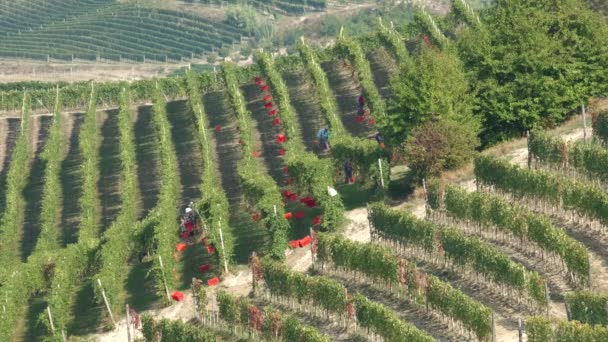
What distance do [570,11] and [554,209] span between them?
17996mm

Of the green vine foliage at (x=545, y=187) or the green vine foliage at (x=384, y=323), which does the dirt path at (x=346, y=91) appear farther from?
the green vine foliage at (x=384, y=323)

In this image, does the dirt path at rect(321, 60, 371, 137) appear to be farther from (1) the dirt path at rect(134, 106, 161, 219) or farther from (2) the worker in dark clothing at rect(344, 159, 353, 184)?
(2) the worker in dark clothing at rect(344, 159, 353, 184)

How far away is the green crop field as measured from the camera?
140 ft

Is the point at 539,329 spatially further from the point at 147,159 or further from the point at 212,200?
the point at 147,159

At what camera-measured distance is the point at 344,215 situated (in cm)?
5369

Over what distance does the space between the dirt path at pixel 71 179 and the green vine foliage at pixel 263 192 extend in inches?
343

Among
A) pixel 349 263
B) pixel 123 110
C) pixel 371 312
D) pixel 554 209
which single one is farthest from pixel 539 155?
pixel 123 110

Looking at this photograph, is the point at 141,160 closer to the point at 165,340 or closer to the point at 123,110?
the point at 123,110

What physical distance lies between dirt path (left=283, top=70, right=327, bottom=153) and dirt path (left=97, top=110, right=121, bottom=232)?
10.3 m

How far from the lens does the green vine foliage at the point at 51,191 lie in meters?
61.6

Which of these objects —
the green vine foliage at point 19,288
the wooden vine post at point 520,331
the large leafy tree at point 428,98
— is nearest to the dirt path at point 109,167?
the green vine foliage at point 19,288

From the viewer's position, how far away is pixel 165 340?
1757 inches

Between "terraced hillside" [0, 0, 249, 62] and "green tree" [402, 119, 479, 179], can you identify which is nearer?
"green tree" [402, 119, 479, 179]

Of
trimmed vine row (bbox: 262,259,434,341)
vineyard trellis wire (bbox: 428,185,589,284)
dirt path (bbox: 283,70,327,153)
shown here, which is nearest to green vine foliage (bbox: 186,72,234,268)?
trimmed vine row (bbox: 262,259,434,341)
